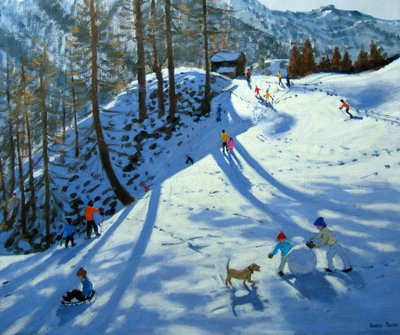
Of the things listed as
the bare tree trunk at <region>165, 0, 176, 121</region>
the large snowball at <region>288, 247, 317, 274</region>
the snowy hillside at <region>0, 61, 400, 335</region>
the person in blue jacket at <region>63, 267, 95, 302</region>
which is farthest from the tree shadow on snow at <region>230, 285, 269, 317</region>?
the bare tree trunk at <region>165, 0, 176, 121</region>

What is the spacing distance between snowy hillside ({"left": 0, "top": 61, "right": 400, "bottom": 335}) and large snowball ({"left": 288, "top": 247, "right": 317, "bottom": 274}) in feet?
0.62

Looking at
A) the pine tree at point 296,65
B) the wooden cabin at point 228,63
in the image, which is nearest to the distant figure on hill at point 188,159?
the wooden cabin at point 228,63

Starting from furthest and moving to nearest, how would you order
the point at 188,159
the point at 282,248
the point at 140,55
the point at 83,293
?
1. the point at 140,55
2. the point at 188,159
3. the point at 83,293
4. the point at 282,248

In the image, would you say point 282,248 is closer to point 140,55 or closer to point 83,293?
point 83,293

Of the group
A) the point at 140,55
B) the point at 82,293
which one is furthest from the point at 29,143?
the point at 82,293

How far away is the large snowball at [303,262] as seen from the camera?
848 cm

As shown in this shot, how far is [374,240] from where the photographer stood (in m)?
9.62

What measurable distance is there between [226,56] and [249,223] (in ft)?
141

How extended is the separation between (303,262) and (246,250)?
6.70ft

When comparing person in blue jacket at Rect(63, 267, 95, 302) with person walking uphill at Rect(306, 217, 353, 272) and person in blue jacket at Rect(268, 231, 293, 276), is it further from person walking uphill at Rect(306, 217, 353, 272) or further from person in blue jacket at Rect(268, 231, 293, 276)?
person walking uphill at Rect(306, 217, 353, 272)

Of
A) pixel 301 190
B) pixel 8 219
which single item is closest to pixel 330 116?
pixel 301 190

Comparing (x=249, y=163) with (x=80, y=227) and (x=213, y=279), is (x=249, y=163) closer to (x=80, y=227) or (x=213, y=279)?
(x=213, y=279)

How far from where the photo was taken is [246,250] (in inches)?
401

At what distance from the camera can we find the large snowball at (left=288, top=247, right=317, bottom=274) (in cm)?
848
